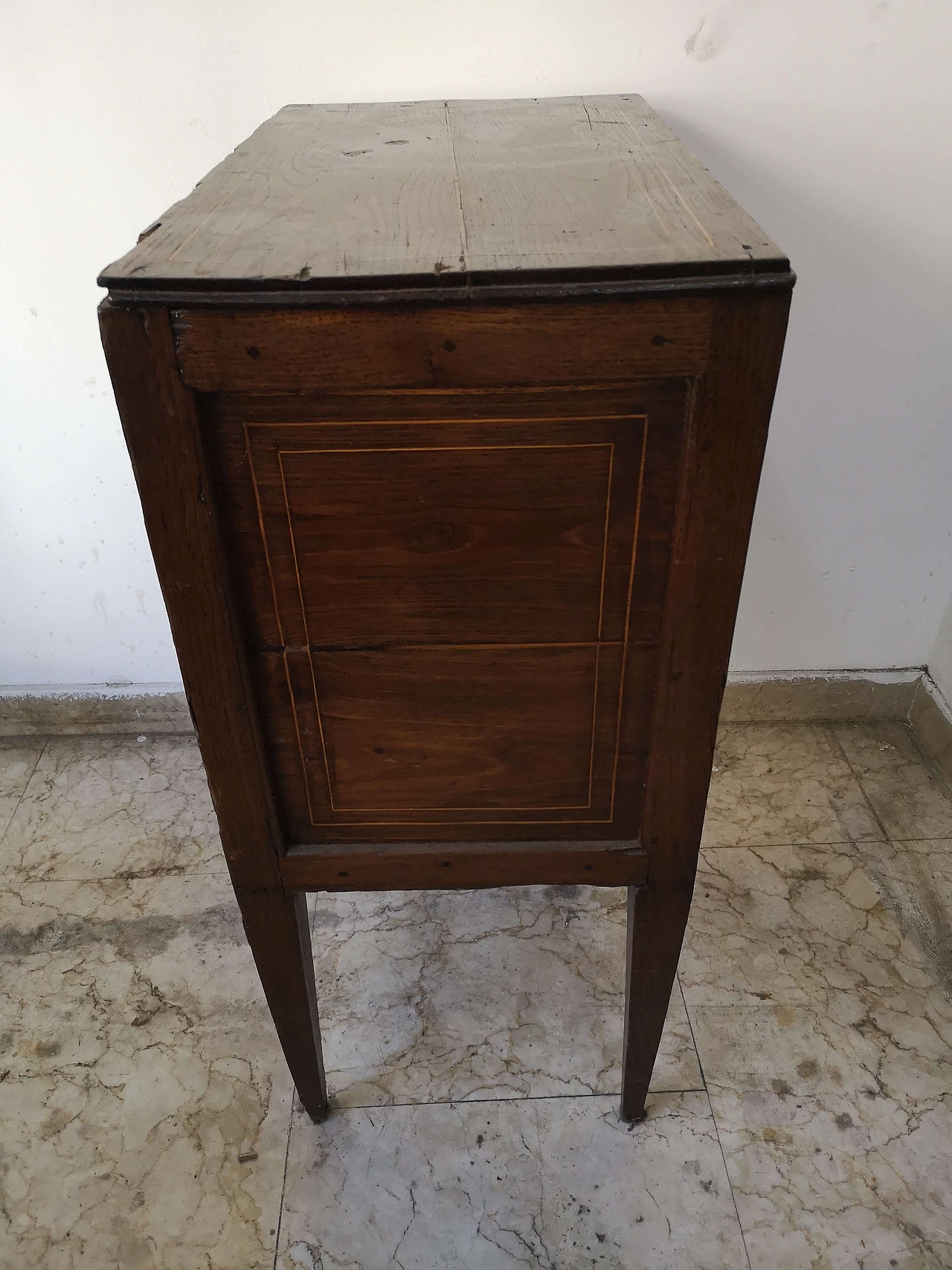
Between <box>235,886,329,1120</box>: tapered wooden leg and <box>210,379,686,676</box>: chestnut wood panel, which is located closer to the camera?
<box>210,379,686,676</box>: chestnut wood panel

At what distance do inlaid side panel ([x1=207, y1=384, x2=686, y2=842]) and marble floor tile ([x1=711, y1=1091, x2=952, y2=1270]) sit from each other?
0.57 m

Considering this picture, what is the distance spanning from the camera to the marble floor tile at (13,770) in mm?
1745

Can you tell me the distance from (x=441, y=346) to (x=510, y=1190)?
1048 mm

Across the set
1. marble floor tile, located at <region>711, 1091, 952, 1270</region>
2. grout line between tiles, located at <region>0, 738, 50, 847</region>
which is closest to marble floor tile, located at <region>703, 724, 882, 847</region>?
marble floor tile, located at <region>711, 1091, 952, 1270</region>

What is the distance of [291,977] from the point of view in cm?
108

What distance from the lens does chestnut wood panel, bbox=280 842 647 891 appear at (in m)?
0.94

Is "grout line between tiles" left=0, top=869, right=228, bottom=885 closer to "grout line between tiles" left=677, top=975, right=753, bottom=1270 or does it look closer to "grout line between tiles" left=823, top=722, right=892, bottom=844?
"grout line between tiles" left=677, top=975, right=753, bottom=1270

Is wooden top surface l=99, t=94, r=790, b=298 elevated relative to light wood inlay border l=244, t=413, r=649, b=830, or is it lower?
elevated

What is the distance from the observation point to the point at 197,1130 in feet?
4.04

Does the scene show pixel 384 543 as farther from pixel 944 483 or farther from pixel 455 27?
pixel 944 483

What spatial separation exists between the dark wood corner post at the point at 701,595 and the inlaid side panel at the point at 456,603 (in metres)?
0.02

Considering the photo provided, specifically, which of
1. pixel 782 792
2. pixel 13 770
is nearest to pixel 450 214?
pixel 782 792

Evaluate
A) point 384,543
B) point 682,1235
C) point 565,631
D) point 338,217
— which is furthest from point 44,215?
point 682,1235

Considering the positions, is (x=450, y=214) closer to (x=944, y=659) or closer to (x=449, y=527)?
(x=449, y=527)
